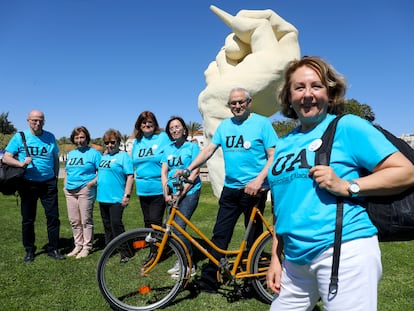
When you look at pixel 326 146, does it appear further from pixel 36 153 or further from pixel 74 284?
pixel 36 153

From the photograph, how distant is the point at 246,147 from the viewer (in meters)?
3.29

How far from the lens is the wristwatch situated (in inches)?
52.2

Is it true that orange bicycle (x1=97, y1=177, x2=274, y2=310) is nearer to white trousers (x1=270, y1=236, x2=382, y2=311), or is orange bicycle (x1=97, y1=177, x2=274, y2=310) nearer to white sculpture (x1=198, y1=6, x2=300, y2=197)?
white trousers (x1=270, y1=236, x2=382, y2=311)

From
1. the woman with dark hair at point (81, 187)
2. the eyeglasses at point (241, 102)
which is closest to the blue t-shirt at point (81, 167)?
the woman with dark hair at point (81, 187)

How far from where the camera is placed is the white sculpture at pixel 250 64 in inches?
331

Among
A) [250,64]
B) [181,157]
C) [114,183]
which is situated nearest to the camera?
[181,157]

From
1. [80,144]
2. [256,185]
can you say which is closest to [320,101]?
[256,185]

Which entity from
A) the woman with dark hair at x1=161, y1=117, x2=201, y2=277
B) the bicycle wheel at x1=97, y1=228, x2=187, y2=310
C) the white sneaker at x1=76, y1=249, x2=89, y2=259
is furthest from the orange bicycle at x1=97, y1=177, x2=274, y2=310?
the white sneaker at x1=76, y1=249, x2=89, y2=259

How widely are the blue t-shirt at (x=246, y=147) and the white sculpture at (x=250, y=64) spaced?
525 centimetres

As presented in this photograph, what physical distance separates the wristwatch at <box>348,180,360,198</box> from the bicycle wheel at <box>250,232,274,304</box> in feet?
6.67

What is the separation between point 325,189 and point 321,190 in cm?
4

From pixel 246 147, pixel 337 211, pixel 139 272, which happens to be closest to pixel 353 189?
pixel 337 211

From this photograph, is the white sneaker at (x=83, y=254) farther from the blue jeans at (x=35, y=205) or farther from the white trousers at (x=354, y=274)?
the white trousers at (x=354, y=274)

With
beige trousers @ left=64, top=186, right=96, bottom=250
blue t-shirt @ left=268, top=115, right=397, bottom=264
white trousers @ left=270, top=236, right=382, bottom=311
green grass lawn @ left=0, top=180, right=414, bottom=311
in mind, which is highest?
blue t-shirt @ left=268, top=115, right=397, bottom=264
